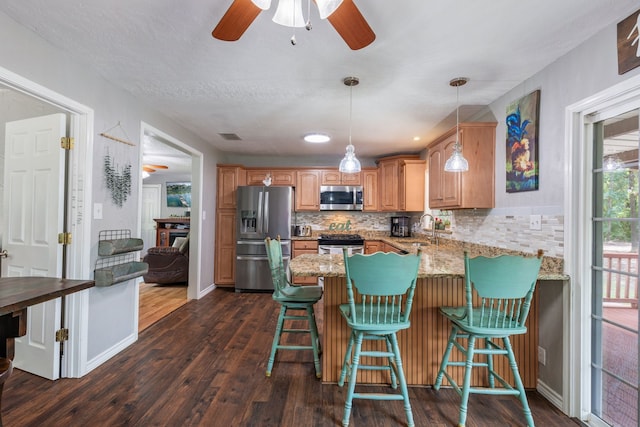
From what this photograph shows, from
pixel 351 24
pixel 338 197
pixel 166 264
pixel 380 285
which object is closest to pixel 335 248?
pixel 338 197

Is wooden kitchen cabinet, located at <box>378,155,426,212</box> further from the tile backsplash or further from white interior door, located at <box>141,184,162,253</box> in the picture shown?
white interior door, located at <box>141,184,162,253</box>

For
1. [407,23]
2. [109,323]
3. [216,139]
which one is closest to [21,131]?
[109,323]

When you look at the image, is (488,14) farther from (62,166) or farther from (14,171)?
(14,171)

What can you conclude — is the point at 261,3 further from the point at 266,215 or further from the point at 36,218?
the point at 266,215

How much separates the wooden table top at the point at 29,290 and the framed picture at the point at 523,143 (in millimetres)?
2869

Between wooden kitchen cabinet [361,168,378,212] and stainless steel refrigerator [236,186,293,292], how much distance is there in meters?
1.28

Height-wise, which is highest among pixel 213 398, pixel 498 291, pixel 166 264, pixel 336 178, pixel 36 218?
pixel 336 178

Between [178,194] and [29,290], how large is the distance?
7.32 m

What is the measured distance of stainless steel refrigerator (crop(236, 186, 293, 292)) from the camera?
15.5 ft

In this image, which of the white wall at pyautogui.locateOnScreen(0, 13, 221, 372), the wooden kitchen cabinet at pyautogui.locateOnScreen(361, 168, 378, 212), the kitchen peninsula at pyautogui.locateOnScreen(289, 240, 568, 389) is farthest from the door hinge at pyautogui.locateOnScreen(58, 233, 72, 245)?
the wooden kitchen cabinet at pyautogui.locateOnScreen(361, 168, 378, 212)

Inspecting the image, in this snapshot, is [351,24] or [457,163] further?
[457,163]

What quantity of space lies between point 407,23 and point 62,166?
2538mm

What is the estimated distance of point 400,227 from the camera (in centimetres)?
523

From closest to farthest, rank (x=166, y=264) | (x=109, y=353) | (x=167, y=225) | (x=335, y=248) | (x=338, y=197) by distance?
(x=109, y=353), (x=335, y=248), (x=166, y=264), (x=338, y=197), (x=167, y=225)
